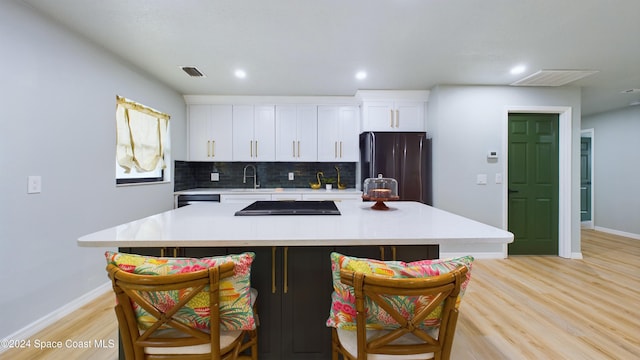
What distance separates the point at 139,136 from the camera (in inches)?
125

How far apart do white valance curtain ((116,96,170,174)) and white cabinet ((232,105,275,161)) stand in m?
0.94

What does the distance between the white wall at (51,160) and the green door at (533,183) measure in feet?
15.6

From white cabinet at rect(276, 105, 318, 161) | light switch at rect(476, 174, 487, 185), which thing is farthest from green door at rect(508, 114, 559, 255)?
white cabinet at rect(276, 105, 318, 161)

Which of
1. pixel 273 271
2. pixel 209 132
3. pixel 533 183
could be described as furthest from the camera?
→ pixel 209 132

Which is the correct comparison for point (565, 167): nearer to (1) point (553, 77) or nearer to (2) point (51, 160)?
(1) point (553, 77)

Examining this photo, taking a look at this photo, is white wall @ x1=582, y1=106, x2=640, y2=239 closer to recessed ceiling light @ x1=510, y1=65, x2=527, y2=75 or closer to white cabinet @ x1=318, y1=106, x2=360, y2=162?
recessed ceiling light @ x1=510, y1=65, x2=527, y2=75

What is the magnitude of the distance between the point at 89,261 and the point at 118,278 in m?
2.17

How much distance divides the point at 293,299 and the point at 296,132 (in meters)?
3.10

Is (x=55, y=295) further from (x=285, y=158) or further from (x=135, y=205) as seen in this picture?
(x=285, y=158)

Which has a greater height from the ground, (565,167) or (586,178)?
(565,167)

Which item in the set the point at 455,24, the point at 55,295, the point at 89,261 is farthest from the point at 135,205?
the point at 455,24

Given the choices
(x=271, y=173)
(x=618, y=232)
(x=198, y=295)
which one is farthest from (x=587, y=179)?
(x=198, y=295)

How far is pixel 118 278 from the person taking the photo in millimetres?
875

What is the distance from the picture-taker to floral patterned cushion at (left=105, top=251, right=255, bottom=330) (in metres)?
0.93
